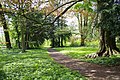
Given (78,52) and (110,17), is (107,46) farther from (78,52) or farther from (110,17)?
(78,52)

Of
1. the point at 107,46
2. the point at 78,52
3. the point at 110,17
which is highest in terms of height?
the point at 110,17

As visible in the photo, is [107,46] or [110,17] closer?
[110,17]

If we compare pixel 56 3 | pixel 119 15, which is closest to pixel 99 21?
pixel 119 15

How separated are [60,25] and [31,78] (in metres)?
44.9

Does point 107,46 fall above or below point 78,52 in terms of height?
above

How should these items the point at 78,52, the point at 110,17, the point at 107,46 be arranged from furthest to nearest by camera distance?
the point at 78,52
the point at 107,46
the point at 110,17

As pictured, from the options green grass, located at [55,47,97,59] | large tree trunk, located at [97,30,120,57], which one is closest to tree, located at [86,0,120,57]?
large tree trunk, located at [97,30,120,57]

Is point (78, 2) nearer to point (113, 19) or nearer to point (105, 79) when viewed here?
point (113, 19)

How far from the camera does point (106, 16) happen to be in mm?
11203

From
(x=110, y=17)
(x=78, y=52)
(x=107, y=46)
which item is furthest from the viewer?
(x=78, y=52)

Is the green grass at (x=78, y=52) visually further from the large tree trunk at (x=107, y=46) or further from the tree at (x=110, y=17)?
the tree at (x=110, y=17)

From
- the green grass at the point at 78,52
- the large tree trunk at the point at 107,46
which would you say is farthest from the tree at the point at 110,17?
the green grass at the point at 78,52

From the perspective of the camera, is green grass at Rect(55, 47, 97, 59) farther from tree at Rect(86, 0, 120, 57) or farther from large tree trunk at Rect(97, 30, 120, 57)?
tree at Rect(86, 0, 120, 57)

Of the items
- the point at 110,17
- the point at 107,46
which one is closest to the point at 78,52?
the point at 107,46
